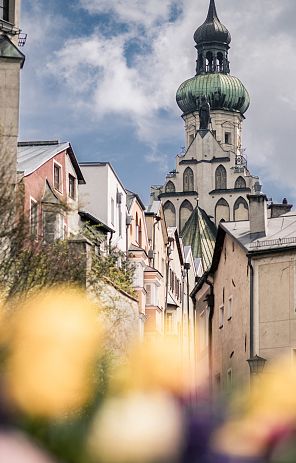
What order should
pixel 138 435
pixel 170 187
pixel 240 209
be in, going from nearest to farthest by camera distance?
pixel 138 435, pixel 240 209, pixel 170 187

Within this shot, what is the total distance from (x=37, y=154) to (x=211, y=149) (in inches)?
4544

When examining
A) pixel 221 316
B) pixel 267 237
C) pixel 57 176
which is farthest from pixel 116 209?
pixel 267 237

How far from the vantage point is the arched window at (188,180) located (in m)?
146

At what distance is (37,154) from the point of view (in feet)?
120

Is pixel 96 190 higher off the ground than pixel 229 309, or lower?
higher

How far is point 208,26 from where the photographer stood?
169250 mm

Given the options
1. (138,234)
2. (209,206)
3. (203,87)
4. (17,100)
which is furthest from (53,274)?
(203,87)

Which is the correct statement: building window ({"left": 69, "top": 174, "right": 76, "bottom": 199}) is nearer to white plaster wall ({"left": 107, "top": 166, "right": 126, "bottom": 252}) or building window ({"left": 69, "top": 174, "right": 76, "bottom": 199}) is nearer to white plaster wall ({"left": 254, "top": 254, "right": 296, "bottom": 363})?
white plaster wall ({"left": 107, "top": 166, "right": 126, "bottom": 252})

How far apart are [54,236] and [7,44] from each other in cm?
744

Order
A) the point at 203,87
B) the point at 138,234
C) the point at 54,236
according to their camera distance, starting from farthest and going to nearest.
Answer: the point at 203,87
the point at 138,234
the point at 54,236

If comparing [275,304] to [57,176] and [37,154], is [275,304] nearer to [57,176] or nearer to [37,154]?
[57,176]

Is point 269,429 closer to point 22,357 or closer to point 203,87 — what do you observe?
point 22,357

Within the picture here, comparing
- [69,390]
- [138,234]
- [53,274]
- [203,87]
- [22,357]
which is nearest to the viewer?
[69,390]

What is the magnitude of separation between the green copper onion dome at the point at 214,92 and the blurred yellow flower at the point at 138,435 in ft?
529
